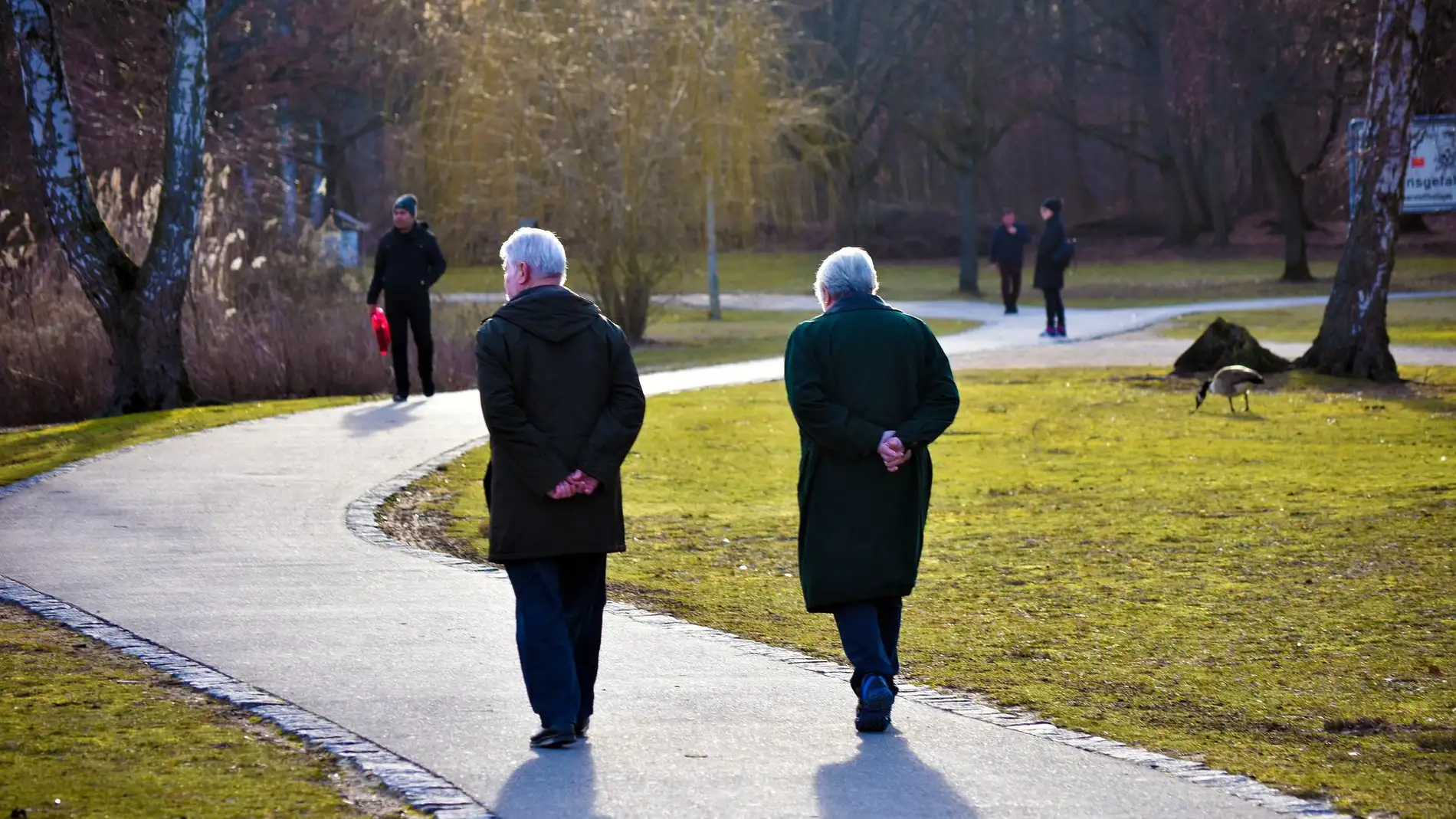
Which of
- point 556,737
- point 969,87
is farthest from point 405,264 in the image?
point 969,87

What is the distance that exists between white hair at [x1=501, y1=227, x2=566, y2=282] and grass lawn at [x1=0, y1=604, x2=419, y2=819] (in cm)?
173

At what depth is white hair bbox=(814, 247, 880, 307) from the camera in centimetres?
679

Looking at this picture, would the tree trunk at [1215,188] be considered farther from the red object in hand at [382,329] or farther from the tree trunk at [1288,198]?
the red object in hand at [382,329]

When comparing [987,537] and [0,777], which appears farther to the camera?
[987,537]

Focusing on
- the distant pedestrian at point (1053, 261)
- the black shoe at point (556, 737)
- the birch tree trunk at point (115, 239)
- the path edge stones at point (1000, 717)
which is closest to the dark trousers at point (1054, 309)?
the distant pedestrian at point (1053, 261)

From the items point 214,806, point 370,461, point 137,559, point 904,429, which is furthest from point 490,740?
point 370,461

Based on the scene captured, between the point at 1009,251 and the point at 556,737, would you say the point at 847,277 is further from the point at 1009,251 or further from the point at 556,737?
the point at 1009,251

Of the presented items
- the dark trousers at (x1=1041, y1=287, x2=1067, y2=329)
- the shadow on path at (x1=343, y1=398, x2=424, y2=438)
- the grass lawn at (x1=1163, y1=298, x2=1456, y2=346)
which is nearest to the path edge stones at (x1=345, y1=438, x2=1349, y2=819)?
the shadow on path at (x1=343, y1=398, x2=424, y2=438)

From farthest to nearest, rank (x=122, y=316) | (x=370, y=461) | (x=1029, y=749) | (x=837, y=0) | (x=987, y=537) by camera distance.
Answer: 1. (x=837, y=0)
2. (x=122, y=316)
3. (x=370, y=461)
4. (x=987, y=537)
5. (x=1029, y=749)

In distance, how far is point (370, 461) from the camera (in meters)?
14.2

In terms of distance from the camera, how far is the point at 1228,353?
22359 millimetres

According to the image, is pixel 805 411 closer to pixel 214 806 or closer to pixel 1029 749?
pixel 1029 749

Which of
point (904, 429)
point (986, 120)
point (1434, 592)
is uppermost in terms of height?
point (986, 120)

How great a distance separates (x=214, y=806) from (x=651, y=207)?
25553mm
